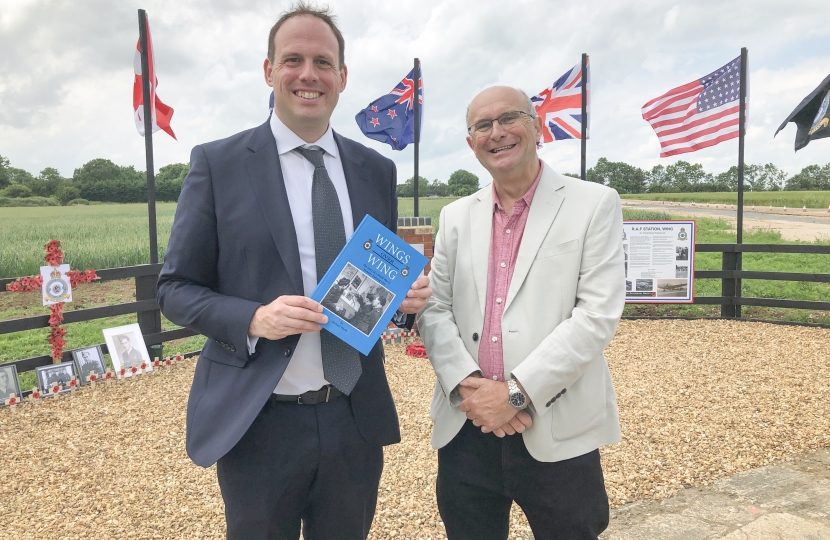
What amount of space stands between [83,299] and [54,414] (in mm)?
8059

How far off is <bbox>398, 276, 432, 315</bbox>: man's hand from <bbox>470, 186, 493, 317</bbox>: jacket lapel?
22 centimetres

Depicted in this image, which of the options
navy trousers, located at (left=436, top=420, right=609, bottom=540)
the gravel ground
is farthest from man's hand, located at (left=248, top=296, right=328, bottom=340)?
the gravel ground

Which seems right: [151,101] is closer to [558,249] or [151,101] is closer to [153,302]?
[153,302]

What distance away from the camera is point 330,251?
65.5 inches

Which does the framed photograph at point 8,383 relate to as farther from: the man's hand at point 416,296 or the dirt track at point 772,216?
the dirt track at point 772,216

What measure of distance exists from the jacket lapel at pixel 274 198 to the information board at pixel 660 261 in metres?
7.57

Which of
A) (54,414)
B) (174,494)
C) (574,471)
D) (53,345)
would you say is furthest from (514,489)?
(53,345)

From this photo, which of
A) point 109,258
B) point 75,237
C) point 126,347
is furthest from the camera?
point 75,237

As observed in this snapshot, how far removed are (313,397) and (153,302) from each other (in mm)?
5818

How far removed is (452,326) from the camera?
1940 millimetres

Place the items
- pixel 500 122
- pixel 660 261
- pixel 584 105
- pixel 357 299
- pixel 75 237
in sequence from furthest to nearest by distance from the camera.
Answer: pixel 75 237, pixel 584 105, pixel 660 261, pixel 500 122, pixel 357 299

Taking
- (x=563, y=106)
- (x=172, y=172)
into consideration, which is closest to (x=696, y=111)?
(x=563, y=106)

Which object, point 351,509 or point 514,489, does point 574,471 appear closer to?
point 514,489

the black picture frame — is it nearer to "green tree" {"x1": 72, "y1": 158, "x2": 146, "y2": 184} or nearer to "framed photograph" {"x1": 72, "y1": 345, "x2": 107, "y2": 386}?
"framed photograph" {"x1": 72, "y1": 345, "x2": 107, "y2": 386}
